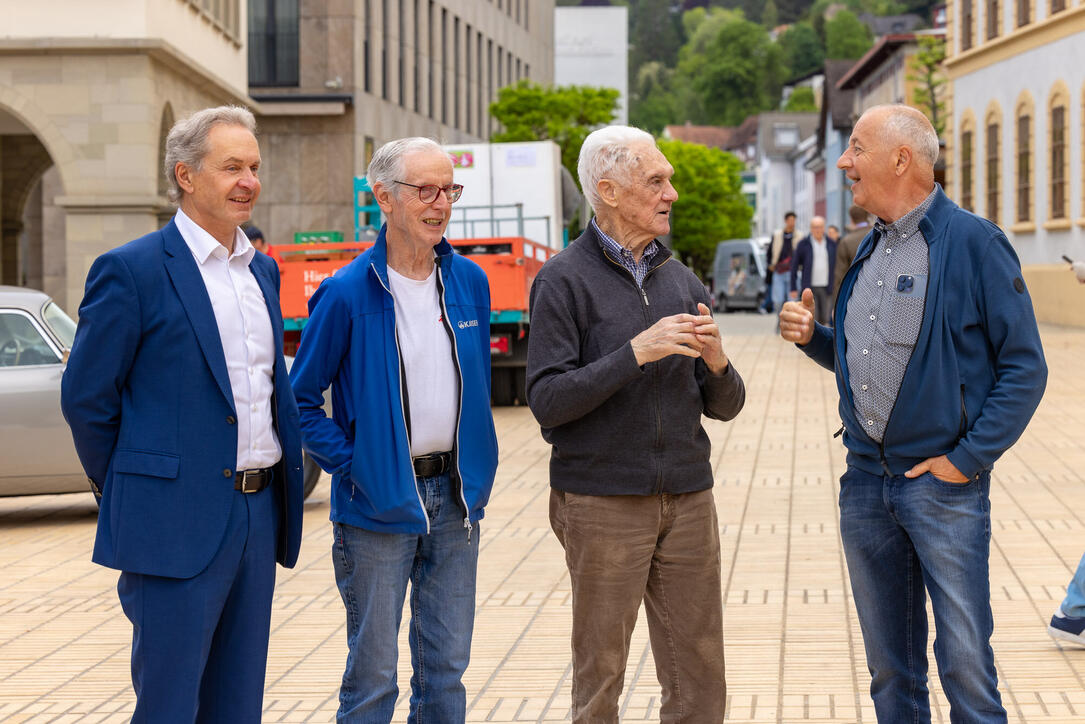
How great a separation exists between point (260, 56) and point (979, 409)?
3856cm

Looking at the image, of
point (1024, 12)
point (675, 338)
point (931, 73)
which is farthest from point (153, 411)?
point (931, 73)

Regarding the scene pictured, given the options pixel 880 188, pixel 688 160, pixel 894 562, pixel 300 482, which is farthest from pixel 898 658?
pixel 688 160

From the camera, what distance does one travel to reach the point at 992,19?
35969 millimetres

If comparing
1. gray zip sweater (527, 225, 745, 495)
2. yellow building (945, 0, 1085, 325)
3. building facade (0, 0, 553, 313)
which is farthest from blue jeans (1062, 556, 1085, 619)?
yellow building (945, 0, 1085, 325)

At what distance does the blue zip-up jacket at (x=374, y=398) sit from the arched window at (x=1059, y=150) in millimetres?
29015

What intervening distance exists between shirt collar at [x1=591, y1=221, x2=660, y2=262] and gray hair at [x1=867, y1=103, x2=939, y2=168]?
682mm

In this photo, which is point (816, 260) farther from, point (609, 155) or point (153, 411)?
point (153, 411)

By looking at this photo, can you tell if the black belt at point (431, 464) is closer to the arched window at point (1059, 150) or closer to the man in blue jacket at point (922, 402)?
the man in blue jacket at point (922, 402)

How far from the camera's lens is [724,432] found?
48.4 feet

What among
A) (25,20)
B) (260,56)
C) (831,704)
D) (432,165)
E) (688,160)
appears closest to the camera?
(432,165)

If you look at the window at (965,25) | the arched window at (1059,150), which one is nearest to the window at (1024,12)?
the arched window at (1059,150)

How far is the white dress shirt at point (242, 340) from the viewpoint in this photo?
12.9 ft

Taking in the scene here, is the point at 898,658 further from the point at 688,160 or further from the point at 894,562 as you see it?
the point at 688,160

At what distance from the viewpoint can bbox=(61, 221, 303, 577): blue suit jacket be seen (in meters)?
3.79
